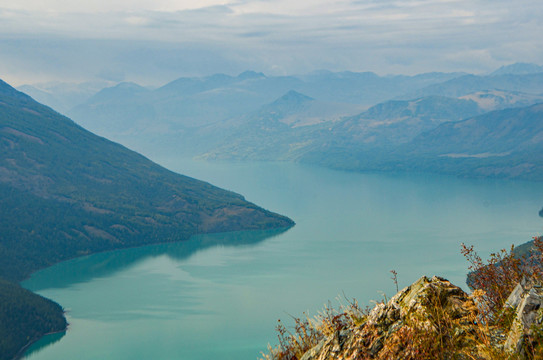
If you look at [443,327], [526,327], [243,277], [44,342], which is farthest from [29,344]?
[526,327]

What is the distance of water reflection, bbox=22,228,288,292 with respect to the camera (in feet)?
369

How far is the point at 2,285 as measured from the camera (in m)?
93.2

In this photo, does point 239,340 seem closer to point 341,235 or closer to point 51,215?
point 341,235

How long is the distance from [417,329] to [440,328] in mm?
305

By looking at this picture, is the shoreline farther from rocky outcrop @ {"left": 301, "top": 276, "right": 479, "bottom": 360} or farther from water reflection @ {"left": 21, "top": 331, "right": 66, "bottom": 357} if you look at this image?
rocky outcrop @ {"left": 301, "top": 276, "right": 479, "bottom": 360}

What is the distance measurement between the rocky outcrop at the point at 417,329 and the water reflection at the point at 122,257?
347 ft

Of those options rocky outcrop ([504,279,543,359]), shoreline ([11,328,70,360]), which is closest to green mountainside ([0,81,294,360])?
shoreline ([11,328,70,360])

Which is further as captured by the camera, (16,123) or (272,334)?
(16,123)

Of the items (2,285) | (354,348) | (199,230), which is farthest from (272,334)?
(199,230)

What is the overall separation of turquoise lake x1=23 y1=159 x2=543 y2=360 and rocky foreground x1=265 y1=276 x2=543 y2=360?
56134 mm

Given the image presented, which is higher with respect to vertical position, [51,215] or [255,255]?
[51,215]

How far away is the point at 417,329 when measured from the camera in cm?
821

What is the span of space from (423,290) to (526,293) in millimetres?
1323

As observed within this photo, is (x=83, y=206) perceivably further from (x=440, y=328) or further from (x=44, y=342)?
(x=440, y=328)
